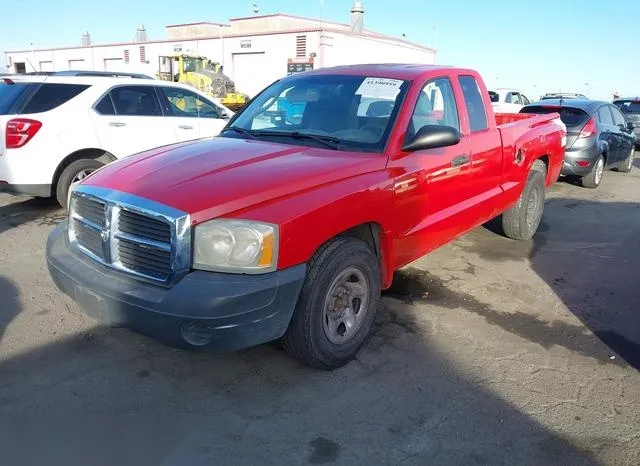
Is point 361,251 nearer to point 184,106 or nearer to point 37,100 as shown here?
point 37,100

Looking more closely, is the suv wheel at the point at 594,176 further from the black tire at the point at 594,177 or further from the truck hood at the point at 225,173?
the truck hood at the point at 225,173

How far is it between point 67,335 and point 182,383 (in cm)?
108

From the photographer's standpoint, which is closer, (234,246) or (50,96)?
(234,246)

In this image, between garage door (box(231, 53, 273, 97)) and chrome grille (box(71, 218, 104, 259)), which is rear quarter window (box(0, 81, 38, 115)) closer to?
chrome grille (box(71, 218, 104, 259))

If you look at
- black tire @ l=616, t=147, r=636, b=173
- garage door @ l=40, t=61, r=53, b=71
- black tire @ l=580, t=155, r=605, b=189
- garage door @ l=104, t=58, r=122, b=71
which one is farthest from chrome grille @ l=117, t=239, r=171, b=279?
Answer: garage door @ l=40, t=61, r=53, b=71

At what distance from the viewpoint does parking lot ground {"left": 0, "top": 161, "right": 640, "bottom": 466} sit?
2.64 metres

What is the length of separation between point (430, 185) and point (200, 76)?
79.6ft

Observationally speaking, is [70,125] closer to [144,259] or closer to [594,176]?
[144,259]

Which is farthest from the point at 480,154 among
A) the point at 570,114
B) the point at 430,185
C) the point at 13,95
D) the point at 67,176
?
the point at 570,114

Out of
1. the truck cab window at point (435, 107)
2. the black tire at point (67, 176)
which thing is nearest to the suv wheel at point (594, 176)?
the truck cab window at point (435, 107)

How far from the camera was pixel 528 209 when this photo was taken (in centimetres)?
604

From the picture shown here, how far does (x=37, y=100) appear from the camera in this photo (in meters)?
6.41

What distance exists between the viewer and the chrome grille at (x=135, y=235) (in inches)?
106

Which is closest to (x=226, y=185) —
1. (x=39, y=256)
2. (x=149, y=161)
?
(x=149, y=161)
